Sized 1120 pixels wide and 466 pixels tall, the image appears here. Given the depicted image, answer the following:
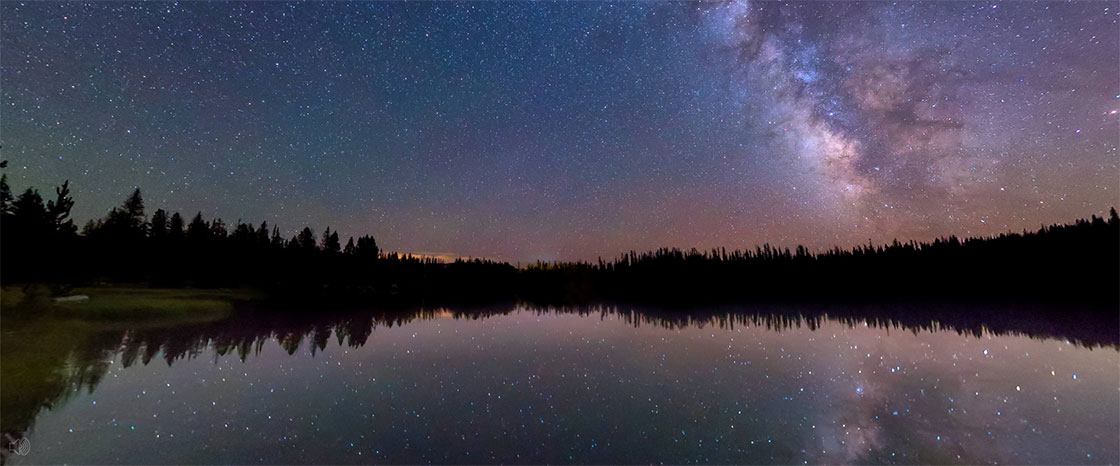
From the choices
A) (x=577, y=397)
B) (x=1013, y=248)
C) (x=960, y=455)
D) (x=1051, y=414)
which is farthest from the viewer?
(x=1013, y=248)

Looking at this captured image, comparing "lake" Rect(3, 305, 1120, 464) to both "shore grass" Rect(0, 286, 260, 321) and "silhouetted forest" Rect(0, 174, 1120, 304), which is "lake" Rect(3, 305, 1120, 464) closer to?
"shore grass" Rect(0, 286, 260, 321)

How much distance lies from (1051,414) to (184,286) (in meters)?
88.9

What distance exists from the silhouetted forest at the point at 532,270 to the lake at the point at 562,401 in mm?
22947

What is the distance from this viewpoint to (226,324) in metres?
30.9

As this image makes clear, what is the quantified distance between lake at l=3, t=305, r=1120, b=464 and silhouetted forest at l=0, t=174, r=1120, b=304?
22.9 metres

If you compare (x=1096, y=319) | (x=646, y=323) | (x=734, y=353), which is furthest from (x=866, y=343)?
(x=1096, y=319)

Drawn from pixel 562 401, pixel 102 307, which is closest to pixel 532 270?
pixel 102 307

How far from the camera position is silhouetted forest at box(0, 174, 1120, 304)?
116 feet

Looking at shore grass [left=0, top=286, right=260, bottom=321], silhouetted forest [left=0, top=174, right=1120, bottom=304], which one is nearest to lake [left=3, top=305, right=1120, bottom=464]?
shore grass [left=0, top=286, right=260, bottom=321]

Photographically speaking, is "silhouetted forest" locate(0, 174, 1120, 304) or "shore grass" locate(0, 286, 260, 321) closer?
"shore grass" locate(0, 286, 260, 321)

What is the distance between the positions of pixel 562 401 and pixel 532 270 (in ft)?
321

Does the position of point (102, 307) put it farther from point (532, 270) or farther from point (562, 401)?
point (532, 270)

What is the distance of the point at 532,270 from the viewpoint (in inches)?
4313

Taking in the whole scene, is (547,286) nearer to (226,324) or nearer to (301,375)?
(226,324)
